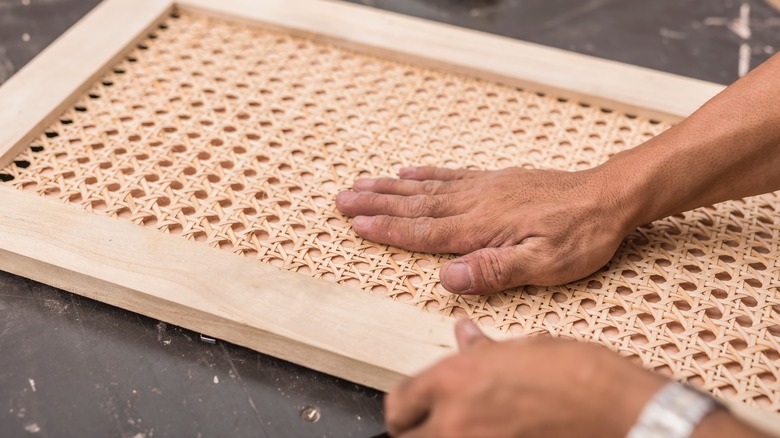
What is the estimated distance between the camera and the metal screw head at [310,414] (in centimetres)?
69

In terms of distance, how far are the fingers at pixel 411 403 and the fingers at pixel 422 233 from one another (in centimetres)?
29

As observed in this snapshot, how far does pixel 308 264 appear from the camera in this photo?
30.3 inches

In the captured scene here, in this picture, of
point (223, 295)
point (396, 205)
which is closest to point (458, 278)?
point (396, 205)

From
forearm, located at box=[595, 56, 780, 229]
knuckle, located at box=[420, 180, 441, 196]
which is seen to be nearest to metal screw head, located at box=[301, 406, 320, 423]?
knuckle, located at box=[420, 180, 441, 196]

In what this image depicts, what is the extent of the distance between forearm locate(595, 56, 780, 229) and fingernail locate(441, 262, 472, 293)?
0.20 metres

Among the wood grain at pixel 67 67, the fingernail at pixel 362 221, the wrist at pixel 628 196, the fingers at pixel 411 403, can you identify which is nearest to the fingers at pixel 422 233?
the fingernail at pixel 362 221

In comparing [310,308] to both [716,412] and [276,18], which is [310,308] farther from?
[276,18]

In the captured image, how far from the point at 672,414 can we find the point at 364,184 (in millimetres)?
488

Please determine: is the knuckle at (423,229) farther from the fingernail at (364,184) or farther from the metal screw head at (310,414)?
the metal screw head at (310,414)

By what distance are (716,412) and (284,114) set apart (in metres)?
0.71

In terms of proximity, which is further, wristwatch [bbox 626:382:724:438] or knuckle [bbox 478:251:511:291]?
knuckle [bbox 478:251:511:291]

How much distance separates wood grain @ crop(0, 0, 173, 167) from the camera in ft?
2.99

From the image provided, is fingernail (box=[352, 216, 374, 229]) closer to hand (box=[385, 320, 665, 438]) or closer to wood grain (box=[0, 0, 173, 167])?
hand (box=[385, 320, 665, 438])

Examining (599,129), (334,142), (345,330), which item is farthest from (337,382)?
(599,129)
